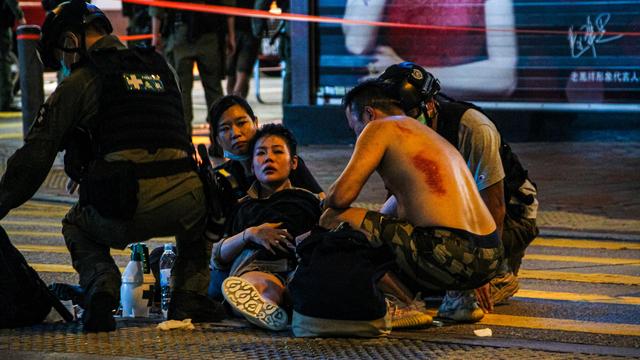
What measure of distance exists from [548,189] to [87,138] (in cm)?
559

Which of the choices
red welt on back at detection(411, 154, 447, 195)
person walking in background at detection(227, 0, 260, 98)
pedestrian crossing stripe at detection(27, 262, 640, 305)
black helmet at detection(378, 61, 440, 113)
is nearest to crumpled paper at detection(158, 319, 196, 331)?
red welt on back at detection(411, 154, 447, 195)

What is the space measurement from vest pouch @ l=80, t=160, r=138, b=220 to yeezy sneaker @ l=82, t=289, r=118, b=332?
14.1 inches

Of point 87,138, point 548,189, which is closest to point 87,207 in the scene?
point 87,138

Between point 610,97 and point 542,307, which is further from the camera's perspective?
point 610,97

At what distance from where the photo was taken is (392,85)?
20.9 ft

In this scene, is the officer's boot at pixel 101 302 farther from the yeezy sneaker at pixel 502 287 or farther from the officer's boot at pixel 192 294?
the yeezy sneaker at pixel 502 287

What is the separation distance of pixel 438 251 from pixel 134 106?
153 centimetres

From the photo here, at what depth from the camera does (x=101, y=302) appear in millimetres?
6137

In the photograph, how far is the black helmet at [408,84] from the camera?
638cm

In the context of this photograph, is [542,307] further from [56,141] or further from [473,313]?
[56,141]

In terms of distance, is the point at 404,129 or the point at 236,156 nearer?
the point at 404,129

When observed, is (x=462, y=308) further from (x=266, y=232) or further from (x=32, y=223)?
(x=32, y=223)

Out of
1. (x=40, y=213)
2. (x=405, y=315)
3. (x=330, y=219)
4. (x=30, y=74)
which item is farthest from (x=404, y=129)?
(x=30, y=74)

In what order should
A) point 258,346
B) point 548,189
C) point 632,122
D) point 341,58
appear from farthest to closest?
point 341,58, point 632,122, point 548,189, point 258,346
